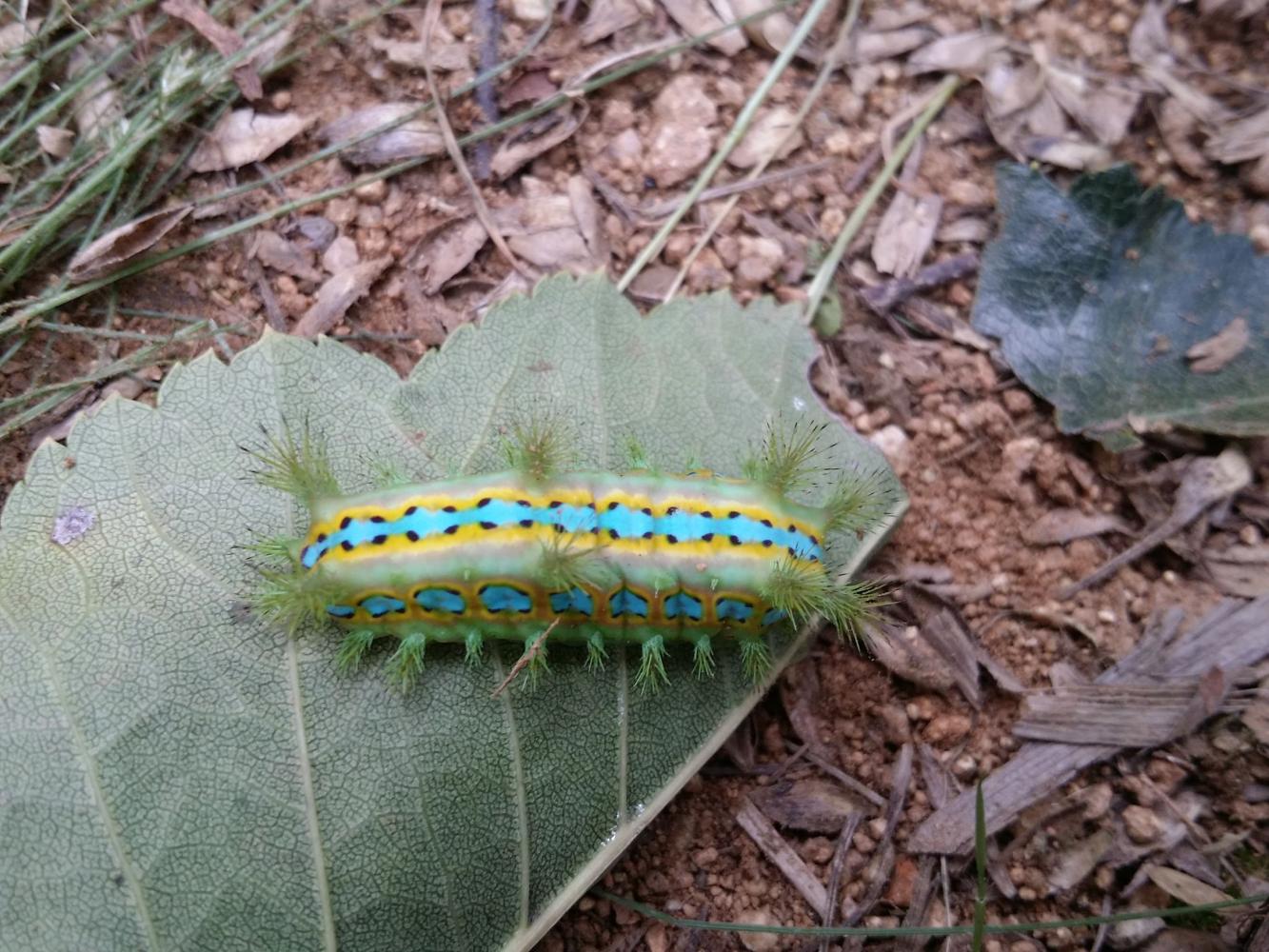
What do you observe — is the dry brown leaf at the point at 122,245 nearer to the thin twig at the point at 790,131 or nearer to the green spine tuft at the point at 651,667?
the thin twig at the point at 790,131

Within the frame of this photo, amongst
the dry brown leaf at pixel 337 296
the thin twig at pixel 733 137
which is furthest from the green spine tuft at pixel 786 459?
the dry brown leaf at pixel 337 296

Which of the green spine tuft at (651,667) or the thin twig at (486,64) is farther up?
the thin twig at (486,64)

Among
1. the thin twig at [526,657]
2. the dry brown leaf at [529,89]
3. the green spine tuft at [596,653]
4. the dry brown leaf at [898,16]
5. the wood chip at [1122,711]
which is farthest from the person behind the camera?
the dry brown leaf at [898,16]

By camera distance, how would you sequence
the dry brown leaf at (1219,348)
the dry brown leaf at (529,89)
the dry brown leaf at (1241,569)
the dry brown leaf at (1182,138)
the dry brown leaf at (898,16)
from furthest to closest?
the dry brown leaf at (898,16) → the dry brown leaf at (1182,138) → the dry brown leaf at (529,89) → the dry brown leaf at (1219,348) → the dry brown leaf at (1241,569)

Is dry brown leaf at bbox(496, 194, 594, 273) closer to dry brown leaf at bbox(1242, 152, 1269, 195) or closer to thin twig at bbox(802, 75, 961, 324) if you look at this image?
thin twig at bbox(802, 75, 961, 324)

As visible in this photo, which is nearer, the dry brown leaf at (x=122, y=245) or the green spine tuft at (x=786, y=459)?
the green spine tuft at (x=786, y=459)

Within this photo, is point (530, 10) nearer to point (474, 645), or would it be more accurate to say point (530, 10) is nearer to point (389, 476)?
point (389, 476)

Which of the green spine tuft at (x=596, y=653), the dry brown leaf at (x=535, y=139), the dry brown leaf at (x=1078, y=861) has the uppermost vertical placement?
the dry brown leaf at (x=535, y=139)
